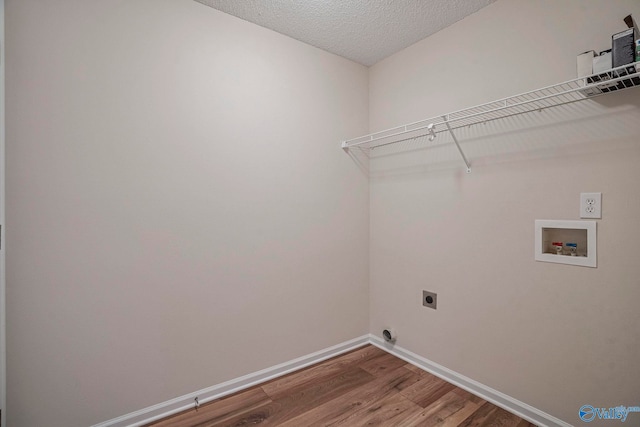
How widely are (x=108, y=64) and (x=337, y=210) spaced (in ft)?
5.56

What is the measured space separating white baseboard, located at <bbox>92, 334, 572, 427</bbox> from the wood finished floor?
0.13 ft

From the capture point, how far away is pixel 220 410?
1.77 meters

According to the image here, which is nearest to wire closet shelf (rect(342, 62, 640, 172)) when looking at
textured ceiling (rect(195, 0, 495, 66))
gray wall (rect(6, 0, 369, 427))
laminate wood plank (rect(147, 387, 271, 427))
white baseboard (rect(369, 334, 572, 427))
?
textured ceiling (rect(195, 0, 495, 66))

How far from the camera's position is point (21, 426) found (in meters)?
1.39

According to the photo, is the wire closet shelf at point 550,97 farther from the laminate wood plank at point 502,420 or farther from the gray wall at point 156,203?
the laminate wood plank at point 502,420

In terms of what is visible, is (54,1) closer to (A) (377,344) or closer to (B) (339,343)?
(B) (339,343)

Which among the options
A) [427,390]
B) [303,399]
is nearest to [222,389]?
[303,399]

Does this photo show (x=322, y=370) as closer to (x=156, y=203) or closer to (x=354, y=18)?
(x=156, y=203)

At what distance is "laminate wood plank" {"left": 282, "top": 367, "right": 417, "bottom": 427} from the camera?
1684mm

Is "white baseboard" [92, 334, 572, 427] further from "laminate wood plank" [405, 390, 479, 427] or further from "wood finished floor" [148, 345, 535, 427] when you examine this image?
"laminate wood plank" [405, 390, 479, 427]

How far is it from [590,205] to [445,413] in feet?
4.43

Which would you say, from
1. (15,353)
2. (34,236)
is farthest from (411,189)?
(15,353)

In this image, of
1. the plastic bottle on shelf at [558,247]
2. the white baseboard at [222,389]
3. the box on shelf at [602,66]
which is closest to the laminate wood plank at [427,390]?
the white baseboard at [222,389]

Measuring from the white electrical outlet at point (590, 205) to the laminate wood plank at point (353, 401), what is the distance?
1.47m
